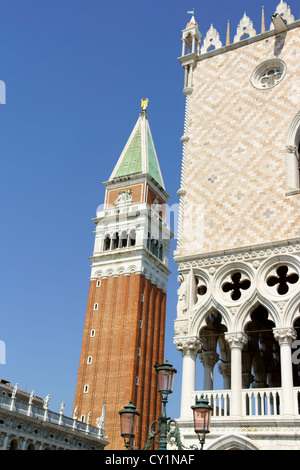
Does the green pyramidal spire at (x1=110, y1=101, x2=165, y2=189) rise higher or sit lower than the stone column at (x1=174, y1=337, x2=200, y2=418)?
higher

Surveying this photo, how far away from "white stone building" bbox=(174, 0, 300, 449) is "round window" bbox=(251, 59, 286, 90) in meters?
0.03

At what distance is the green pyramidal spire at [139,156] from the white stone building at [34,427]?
28.3 metres

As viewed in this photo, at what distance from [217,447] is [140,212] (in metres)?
45.3

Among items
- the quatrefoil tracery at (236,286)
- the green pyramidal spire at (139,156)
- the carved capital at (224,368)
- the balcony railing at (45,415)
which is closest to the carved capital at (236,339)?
the quatrefoil tracery at (236,286)

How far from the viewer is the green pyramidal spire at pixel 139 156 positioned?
61.2m

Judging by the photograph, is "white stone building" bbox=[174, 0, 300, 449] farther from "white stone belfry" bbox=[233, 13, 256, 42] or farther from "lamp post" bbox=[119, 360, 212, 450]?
"lamp post" bbox=[119, 360, 212, 450]

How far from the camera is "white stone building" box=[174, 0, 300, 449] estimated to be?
1355 cm

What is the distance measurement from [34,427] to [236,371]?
23828 millimetres

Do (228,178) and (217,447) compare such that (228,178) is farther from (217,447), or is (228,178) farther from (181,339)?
(217,447)

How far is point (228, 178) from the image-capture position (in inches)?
635

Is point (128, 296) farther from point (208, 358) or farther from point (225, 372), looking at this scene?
point (208, 358)

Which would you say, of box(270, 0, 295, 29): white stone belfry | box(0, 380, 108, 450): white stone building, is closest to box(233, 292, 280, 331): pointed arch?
box(270, 0, 295, 29): white stone belfry
